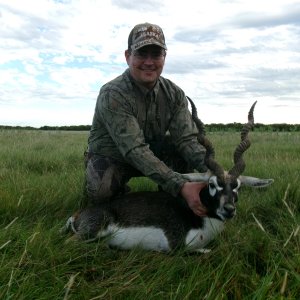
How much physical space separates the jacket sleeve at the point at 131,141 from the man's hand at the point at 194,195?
3.5 inches

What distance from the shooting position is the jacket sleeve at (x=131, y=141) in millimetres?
4711

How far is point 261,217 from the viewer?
17.2 feet

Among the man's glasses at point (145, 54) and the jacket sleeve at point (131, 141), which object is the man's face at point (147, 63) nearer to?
the man's glasses at point (145, 54)

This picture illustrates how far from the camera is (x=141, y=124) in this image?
5852 mm

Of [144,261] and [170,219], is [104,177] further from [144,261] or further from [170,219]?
[144,261]

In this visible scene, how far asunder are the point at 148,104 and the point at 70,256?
256 centimetres

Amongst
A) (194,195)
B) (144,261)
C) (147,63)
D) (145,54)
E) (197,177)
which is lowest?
(144,261)

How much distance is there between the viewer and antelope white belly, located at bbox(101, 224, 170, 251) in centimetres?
462

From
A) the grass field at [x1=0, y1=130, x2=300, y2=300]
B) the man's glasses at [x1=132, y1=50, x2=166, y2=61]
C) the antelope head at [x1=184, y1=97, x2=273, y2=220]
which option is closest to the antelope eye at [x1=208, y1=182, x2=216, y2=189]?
the antelope head at [x1=184, y1=97, x2=273, y2=220]

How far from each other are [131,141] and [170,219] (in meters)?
0.92

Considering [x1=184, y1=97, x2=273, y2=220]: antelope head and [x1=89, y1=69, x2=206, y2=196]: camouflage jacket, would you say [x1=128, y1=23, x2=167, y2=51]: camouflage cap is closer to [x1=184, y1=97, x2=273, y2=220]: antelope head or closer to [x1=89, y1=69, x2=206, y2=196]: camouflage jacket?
[x1=89, y1=69, x2=206, y2=196]: camouflage jacket

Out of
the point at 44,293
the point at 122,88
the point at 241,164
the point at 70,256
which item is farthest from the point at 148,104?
the point at 44,293

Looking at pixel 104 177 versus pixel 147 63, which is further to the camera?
pixel 104 177

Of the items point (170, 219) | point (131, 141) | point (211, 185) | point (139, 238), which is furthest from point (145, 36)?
point (139, 238)
